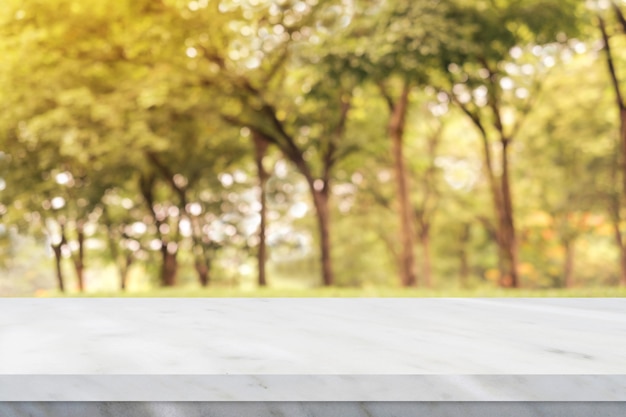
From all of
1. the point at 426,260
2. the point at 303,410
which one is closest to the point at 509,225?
the point at 426,260

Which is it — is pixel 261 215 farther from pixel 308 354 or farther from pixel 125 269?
pixel 308 354

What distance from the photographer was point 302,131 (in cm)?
1995

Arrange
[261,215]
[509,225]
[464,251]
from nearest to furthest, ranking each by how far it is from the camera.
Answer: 1. [509,225]
2. [261,215]
3. [464,251]

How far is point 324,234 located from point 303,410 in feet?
55.0

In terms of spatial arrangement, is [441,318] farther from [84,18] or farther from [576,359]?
[84,18]

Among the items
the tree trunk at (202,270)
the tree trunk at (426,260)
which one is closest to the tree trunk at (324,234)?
the tree trunk at (202,270)

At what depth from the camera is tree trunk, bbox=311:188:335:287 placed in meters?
18.2

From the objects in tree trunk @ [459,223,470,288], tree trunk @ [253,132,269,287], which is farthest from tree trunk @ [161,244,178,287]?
tree trunk @ [459,223,470,288]

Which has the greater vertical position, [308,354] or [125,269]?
[308,354]

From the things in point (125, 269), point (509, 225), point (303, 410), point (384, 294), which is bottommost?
point (125, 269)

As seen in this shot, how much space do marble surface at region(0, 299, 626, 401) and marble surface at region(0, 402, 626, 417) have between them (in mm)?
19

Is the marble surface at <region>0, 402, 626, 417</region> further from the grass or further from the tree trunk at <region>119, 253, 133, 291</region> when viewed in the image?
the tree trunk at <region>119, 253, 133, 291</region>

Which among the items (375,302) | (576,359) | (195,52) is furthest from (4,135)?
(576,359)

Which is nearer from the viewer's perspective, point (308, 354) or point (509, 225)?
point (308, 354)
